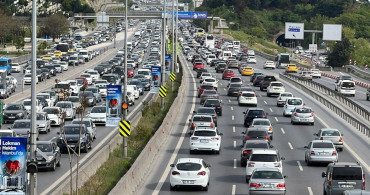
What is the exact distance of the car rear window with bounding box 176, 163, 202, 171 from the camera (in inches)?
1380

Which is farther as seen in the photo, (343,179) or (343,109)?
(343,109)

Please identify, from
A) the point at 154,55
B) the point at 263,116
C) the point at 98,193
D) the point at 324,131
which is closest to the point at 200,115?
the point at 263,116

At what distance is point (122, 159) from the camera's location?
41.0 meters

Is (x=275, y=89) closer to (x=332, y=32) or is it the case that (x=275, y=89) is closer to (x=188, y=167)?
(x=188, y=167)

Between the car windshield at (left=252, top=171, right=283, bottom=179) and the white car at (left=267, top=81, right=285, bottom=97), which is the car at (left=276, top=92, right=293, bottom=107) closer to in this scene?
the white car at (left=267, top=81, right=285, bottom=97)

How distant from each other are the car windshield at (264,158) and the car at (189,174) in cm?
297

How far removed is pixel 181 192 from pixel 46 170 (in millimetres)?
7641

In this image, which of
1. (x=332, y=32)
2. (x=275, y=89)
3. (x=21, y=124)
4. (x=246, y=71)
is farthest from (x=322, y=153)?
(x=332, y=32)

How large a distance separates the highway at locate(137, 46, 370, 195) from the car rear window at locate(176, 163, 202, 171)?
1025 millimetres

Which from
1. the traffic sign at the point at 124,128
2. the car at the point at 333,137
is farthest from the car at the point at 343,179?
the car at the point at 333,137

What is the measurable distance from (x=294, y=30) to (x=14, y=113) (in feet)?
318

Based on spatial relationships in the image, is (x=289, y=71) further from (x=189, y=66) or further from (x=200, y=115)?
(x=200, y=115)

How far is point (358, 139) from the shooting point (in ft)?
180

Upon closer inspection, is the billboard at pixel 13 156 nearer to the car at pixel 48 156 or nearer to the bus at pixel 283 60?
the car at pixel 48 156
